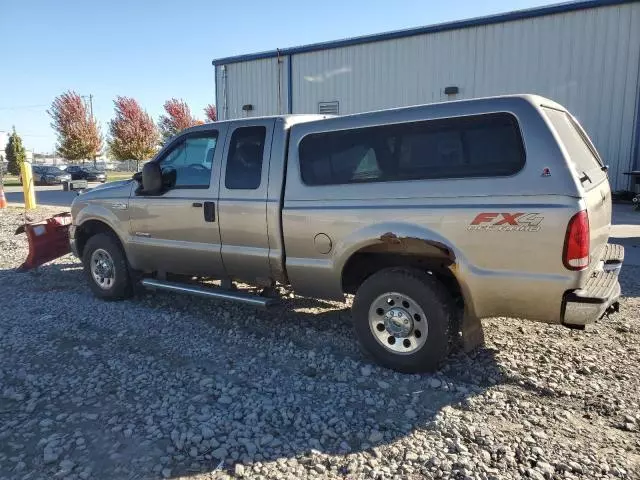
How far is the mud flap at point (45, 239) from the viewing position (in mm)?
7051

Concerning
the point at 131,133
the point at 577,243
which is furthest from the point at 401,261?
the point at 131,133

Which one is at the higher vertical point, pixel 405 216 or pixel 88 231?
pixel 405 216

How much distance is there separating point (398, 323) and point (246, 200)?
71.2 inches

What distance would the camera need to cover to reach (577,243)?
124 inches

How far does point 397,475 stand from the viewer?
2.70 m

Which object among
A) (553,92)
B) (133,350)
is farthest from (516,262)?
(553,92)

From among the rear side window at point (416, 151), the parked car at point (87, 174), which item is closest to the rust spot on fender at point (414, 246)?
the rear side window at point (416, 151)

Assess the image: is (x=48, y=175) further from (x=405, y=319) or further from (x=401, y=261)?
(x=405, y=319)

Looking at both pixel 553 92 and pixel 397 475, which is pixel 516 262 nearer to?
pixel 397 475

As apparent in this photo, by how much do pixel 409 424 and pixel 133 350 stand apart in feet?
8.44

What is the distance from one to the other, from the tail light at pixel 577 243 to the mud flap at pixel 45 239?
255 inches

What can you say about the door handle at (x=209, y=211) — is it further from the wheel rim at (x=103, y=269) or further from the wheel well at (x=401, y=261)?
the wheel rim at (x=103, y=269)

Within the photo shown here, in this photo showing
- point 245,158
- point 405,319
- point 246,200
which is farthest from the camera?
point 245,158

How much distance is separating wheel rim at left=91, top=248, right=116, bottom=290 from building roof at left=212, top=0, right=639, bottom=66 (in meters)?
→ 12.8
